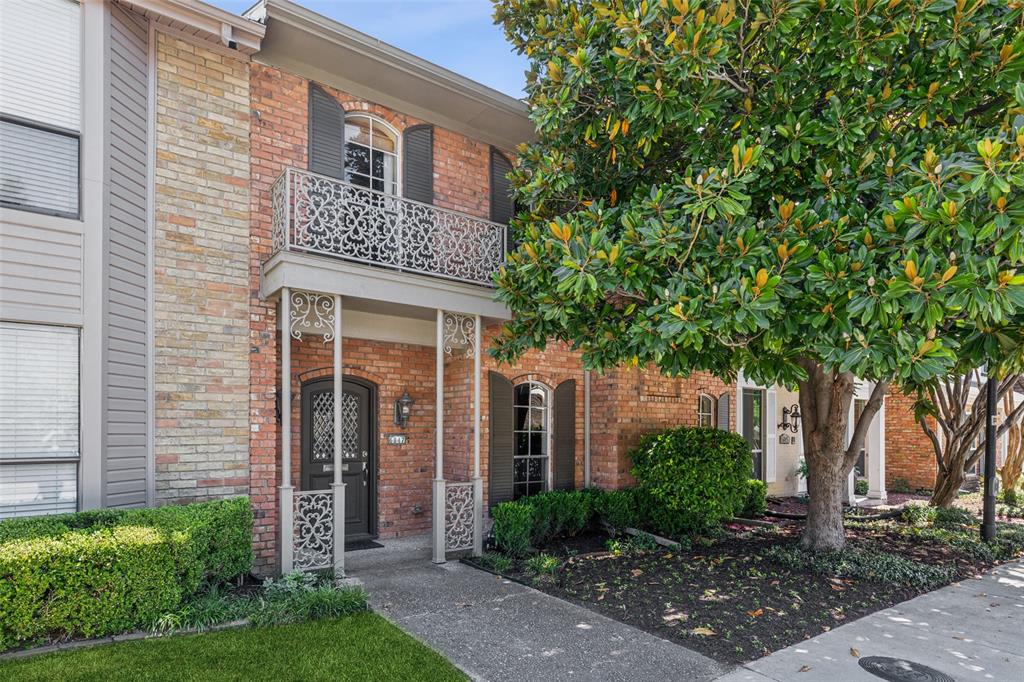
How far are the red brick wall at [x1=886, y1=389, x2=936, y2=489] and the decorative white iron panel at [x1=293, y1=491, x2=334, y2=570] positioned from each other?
15596mm

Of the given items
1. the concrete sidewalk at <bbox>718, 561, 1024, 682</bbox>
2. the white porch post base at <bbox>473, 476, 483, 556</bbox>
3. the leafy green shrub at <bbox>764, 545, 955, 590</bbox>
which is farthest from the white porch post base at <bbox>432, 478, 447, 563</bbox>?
the leafy green shrub at <bbox>764, 545, 955, 590</bbox>

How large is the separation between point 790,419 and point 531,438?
7.61 meters

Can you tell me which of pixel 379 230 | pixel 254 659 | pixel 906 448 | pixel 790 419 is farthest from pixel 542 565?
pixel 906 448

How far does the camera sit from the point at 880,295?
441cm

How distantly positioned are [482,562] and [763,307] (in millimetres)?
4828

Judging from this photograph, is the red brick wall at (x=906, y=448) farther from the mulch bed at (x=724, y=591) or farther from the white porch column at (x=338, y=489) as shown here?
the white porch column at (x=338, y=489)

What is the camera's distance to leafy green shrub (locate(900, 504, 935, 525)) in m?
10.9

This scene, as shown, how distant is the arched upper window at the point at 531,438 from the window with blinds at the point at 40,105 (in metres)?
6.38

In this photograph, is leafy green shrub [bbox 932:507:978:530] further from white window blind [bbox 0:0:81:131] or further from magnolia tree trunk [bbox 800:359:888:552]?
white window blind [bbox 0:0:81:131]

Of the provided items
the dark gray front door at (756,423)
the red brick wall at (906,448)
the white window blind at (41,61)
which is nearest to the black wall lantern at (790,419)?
the dark gray front door at (756,423)

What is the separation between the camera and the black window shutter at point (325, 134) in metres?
7.80

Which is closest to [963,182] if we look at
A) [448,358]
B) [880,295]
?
[880,295]

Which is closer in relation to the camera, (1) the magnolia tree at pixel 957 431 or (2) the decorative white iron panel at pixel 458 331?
(2) the decorative white iron panel at pixel 458 331

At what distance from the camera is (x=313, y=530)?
22.1 feet
